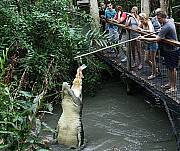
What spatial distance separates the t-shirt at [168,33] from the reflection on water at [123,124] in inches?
80.3

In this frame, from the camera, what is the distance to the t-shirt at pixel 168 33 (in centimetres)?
675

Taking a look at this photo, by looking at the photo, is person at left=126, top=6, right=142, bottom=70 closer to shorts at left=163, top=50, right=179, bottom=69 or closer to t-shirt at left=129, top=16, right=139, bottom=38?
t-shirt at left=129, top=16, right=139, bottom=38

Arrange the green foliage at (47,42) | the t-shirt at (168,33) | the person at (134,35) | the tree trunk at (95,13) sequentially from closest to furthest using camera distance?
the t-shirt at (168,33) → the person at (134,35) → the green foliage at (47,42) → the tree trunk at (95,13)

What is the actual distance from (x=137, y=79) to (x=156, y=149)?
1.68 meters

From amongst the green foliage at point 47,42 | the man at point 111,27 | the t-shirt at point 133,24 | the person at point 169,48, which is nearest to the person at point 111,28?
the man at point 111,27

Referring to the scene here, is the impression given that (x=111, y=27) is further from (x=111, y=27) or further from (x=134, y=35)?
(x=134, y=35)

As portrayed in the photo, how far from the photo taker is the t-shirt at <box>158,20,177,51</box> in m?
6.75

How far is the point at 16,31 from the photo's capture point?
10375mm

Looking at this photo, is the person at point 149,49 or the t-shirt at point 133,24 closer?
the person at point 149,49

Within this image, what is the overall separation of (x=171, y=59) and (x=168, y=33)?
1.44ft

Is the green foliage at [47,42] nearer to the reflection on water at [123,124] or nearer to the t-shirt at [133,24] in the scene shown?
the reflection on water at [123,124]

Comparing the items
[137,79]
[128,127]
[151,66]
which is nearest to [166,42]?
[151,66]

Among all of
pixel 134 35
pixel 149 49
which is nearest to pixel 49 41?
pixel 134 35

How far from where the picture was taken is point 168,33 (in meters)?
6.93
